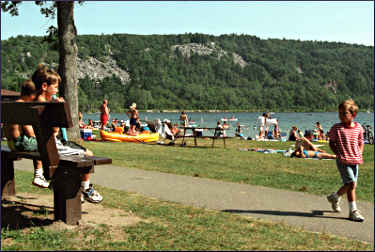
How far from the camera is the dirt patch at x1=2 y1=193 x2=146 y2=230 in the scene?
15.0 feet

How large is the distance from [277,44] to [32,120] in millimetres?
163486

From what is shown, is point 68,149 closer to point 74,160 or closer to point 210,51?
point 74,160

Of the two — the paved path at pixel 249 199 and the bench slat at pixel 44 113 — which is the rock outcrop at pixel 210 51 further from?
the bench slat at pixel 44 113

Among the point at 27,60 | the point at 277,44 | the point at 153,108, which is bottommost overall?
the point at 153,108

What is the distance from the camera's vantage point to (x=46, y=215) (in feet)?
16.2

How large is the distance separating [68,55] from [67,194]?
10.6 meters

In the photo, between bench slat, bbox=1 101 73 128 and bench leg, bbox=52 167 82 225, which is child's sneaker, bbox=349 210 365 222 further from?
bench slat, bbox=1 101 73 128

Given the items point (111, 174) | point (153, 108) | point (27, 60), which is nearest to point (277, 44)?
point (153, 108)

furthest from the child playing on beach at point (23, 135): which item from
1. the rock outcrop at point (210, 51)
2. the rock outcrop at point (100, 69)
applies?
the rock outcrop at point (210, 51)

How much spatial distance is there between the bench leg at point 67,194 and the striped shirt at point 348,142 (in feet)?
10.3

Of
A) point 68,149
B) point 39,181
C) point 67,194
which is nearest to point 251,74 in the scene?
point 39,181

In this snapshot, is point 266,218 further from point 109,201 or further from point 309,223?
point 109,201

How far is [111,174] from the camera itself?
8211 millimetres

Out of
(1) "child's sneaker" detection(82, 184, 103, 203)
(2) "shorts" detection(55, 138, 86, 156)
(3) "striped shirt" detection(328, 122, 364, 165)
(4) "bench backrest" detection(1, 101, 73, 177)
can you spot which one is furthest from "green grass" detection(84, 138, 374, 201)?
(4) "bench backrest" detection(1, 101, 73, 177)
